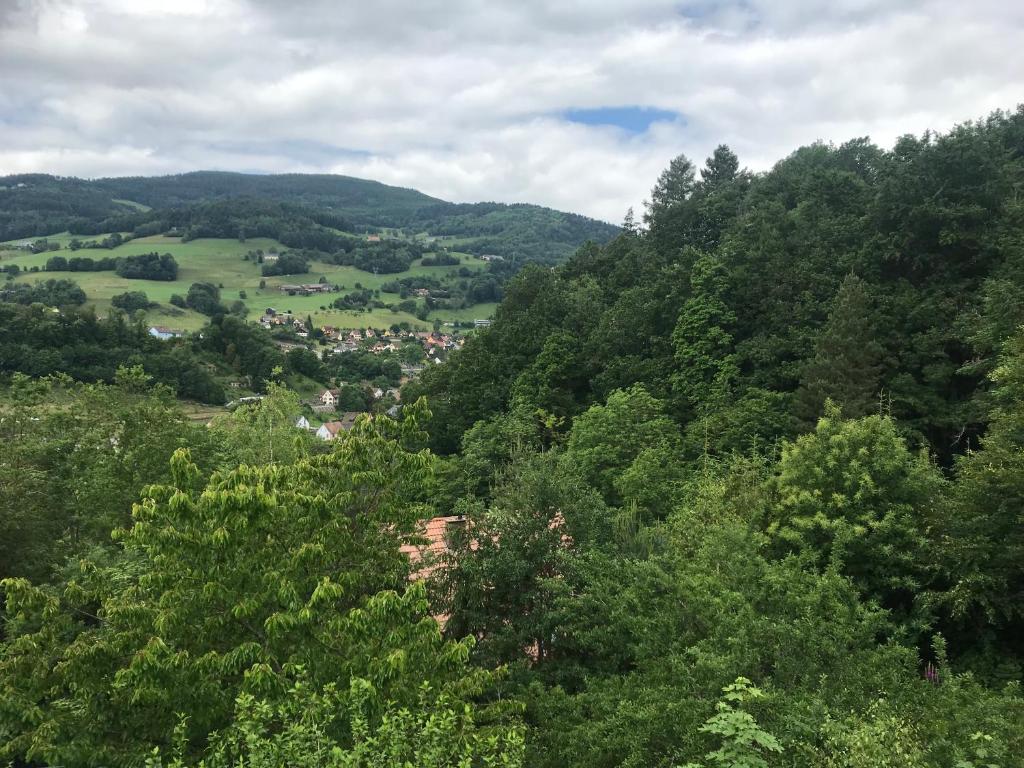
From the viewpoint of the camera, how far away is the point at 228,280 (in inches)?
6161

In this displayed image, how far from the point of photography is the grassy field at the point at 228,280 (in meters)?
130

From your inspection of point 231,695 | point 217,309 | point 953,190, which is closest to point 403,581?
point 231,695

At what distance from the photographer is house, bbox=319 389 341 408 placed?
95.4 m

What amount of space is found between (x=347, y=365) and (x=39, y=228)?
5417 inches

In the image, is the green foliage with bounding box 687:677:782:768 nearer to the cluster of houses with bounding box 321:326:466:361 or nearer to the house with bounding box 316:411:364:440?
the house with bounding box 316:411:364:440

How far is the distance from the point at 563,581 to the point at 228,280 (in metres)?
162

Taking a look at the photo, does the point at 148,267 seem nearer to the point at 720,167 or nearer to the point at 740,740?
the point at 720,167

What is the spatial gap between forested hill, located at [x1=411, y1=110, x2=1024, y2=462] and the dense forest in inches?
10.8

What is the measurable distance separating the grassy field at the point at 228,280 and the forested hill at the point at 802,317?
301 feet

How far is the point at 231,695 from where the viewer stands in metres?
9.22

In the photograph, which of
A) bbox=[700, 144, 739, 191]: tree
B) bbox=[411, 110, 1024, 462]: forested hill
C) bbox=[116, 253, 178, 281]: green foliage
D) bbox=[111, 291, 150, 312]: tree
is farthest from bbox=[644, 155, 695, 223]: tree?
bbox=[116, 253, 178, 281]: green foliage

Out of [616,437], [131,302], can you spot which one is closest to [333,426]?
[616,437]

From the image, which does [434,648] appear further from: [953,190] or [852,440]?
[953,190]

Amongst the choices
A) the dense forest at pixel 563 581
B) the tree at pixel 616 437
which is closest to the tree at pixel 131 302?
the dense forest at pixel 563 581
